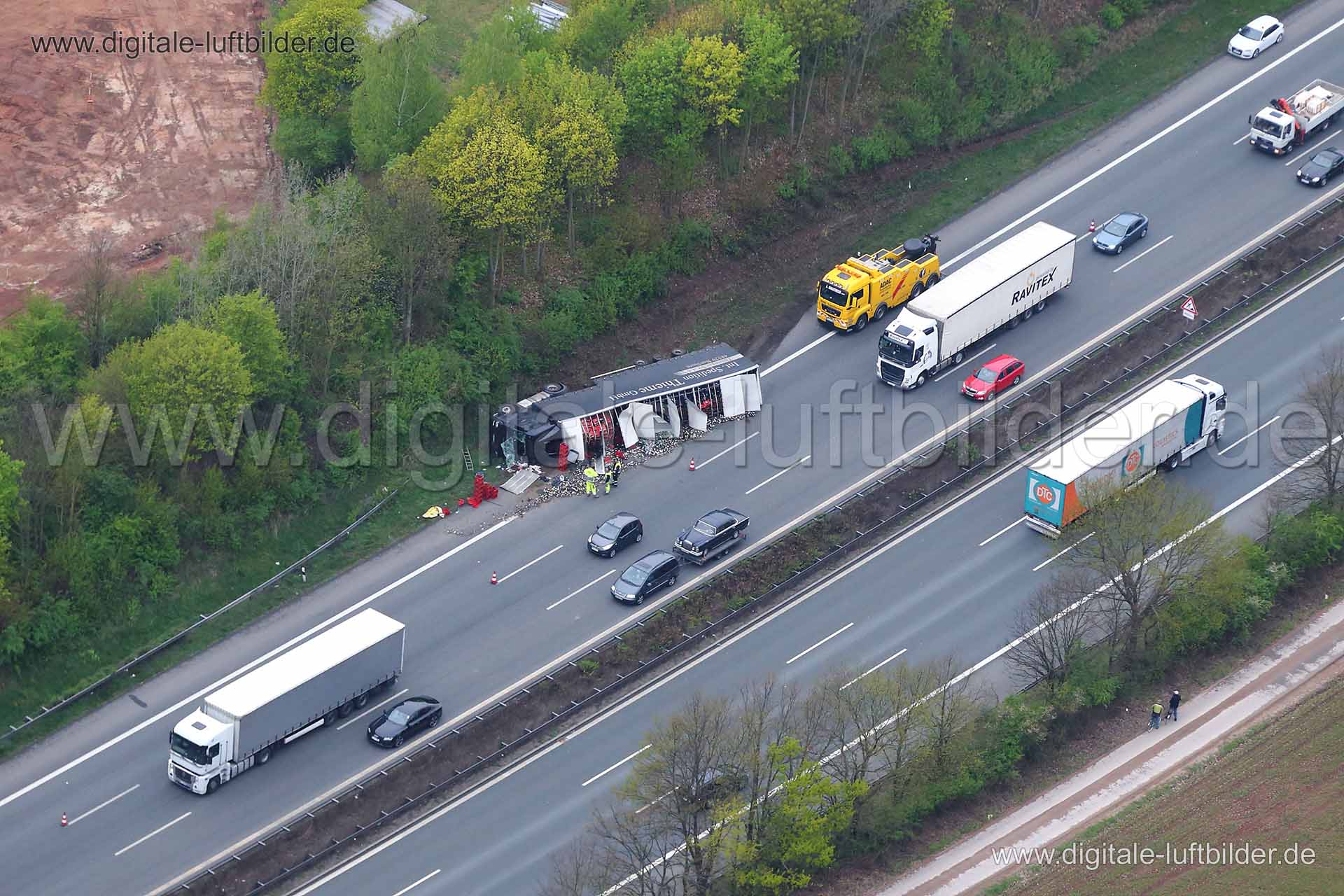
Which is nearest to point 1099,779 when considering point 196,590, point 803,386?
point 803,386

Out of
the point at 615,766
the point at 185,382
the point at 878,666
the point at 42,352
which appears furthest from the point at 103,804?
the point at 878,666

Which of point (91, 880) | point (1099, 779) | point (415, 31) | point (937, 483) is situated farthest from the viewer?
point (415, 31)

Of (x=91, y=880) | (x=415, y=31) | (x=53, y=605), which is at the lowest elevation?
(x=91, y=880)

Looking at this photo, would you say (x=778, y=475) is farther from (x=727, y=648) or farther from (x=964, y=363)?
(x=964, y=363)

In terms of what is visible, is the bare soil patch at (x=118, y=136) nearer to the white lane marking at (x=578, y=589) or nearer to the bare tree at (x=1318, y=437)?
the white lane marking at (x=578, y=589)

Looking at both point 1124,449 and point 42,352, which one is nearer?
point 42,352

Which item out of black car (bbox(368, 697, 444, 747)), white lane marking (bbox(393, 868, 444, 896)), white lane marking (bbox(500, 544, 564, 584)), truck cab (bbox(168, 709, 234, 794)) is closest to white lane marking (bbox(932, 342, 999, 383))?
white lane marking (bbox(500, 544, 564, 584))

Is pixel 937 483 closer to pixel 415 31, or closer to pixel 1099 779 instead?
pixel 1099 779
